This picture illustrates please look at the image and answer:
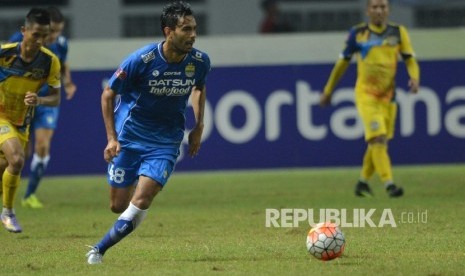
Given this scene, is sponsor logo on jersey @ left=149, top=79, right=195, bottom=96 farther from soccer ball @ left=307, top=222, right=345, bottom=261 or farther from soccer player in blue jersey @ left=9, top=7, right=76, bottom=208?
soccer player in blue jersey @ left=9, top=7, right=76, bottom=208

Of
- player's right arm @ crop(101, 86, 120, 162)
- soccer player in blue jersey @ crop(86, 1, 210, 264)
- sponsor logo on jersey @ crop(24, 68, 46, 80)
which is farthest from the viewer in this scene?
sponsor logo on jersey @ crop(24, 68, 46, 80)

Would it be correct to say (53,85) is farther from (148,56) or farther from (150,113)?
(148,56)

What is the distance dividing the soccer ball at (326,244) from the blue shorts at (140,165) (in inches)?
49.4

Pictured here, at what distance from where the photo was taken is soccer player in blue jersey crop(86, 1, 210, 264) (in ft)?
30.2

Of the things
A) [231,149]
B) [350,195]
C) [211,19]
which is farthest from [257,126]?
[211,19]

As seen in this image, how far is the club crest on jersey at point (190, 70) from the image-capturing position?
31.8ft

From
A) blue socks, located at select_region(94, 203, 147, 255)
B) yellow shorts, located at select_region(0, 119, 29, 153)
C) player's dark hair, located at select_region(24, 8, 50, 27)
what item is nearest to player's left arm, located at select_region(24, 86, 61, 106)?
yellow shorts, located at select_region(0, 119, 29, 153)

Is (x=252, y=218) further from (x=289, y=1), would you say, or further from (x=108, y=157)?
(x=289, y=1)

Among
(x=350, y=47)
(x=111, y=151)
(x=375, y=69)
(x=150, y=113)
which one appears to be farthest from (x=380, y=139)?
(x=111, y=151)

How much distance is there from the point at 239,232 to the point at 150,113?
2130mm

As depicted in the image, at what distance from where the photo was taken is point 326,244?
356 inches

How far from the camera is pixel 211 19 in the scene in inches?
994

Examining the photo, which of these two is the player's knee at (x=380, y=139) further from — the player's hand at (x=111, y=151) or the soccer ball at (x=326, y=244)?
the player's hand at (x=111, y=151)

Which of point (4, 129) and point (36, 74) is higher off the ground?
point (36, 74)
